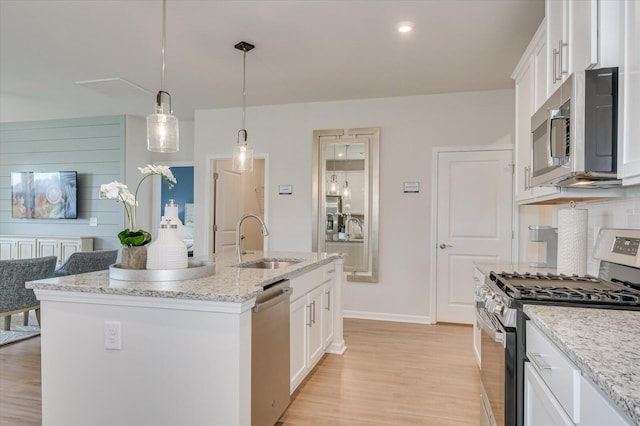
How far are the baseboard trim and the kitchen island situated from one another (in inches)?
119

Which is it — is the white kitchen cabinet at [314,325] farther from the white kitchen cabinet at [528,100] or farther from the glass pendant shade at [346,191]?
the glass pendant shade at [346,191]

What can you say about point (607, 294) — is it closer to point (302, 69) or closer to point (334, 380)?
point (334, 380)

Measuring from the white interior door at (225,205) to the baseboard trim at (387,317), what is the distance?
1805 mm

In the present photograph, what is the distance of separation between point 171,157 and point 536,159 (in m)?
5.28

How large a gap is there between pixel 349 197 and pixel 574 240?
9.29 feet

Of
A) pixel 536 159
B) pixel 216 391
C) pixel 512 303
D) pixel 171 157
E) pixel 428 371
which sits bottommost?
pixel 428 371

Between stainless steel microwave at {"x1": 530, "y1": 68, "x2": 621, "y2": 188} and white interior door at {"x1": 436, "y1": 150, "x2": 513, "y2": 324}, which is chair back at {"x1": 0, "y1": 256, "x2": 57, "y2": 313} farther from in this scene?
stainless steel microwave at {"x1": 530, "y1": 68, "x2": 621, "y2": 188}

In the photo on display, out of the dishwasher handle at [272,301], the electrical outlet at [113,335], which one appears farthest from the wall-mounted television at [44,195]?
the dishwasher handle at [272,301]

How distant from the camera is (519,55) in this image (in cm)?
340

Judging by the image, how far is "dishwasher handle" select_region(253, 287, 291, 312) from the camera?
6.00 ft

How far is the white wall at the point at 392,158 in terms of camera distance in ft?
14.7

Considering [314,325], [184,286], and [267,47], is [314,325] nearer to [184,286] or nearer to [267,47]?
[184,286]

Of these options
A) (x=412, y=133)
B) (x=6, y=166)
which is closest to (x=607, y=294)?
(x=412, y=133)

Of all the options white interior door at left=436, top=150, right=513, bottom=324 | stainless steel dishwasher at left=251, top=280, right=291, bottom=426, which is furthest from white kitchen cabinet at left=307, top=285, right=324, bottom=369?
white interior door at left=436, top=150, right=513, bottom=324
